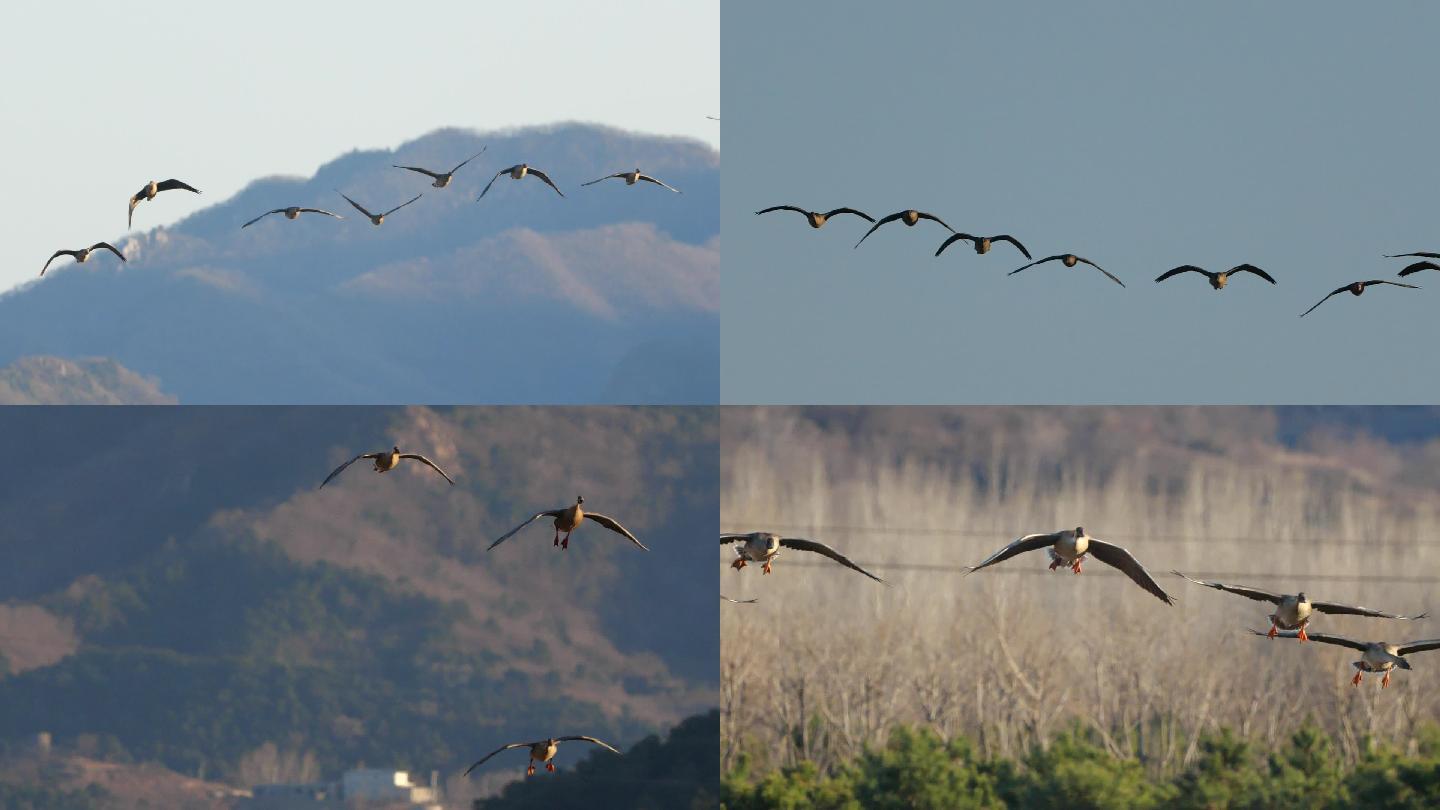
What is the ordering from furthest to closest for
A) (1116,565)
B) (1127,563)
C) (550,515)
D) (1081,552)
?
(550,515)
(1081,552)
(1116,565)
(1127,563)

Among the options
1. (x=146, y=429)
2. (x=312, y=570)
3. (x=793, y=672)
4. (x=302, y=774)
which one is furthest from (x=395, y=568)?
(x=793, y=672)

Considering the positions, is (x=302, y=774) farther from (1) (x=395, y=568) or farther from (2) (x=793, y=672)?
(2) (x=793, y=672)

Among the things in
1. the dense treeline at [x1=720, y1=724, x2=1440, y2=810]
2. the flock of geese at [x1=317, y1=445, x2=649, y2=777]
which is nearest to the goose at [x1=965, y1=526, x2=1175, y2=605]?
the flock of geese at [x1=317, y1=445, x2=649, y2=777]

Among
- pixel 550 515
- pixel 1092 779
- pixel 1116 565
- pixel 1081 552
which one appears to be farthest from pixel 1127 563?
pixel 1092 779

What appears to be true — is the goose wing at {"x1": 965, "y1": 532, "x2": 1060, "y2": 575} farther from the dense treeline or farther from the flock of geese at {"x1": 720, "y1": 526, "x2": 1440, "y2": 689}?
the dense treeline

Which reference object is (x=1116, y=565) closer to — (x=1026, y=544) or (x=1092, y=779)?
(x=1026, y=544)

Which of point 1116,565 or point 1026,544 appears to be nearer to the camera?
point 1026,544
